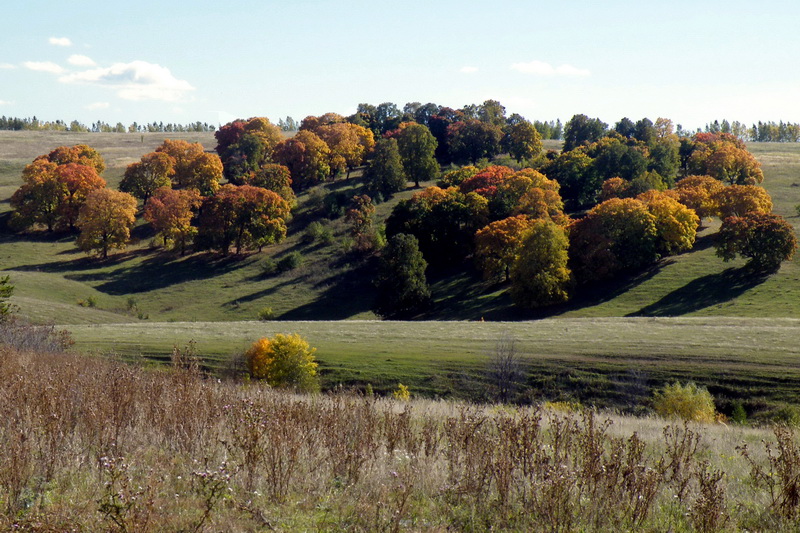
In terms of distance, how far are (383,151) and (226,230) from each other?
33654 mm

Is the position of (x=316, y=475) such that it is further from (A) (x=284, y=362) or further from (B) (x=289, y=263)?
(B) (x=289, y=263)

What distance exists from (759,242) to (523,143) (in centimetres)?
6623

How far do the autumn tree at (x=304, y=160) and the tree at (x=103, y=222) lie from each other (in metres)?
33.0

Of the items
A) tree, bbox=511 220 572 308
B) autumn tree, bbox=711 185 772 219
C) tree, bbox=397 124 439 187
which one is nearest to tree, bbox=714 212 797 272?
autumn tree, bbox=711 185 772 219

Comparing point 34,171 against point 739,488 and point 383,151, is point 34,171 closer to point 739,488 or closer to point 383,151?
point 383,151

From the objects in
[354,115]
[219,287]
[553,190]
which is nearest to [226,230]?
[219,287]

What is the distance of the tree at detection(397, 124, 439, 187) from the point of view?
120 m

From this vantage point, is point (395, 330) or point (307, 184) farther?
point (307, 184)

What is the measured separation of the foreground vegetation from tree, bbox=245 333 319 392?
887 inches

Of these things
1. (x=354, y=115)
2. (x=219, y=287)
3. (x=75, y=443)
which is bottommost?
(x=219, y=287)

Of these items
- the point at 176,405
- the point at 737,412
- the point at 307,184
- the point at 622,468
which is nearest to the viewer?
the point at 622,468

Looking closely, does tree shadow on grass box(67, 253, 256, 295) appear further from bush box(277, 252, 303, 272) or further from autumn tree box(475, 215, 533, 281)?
autumn tree box(475, 215, 533, 281)

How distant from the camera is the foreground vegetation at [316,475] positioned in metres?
6.64

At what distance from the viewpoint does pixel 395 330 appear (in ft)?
159
